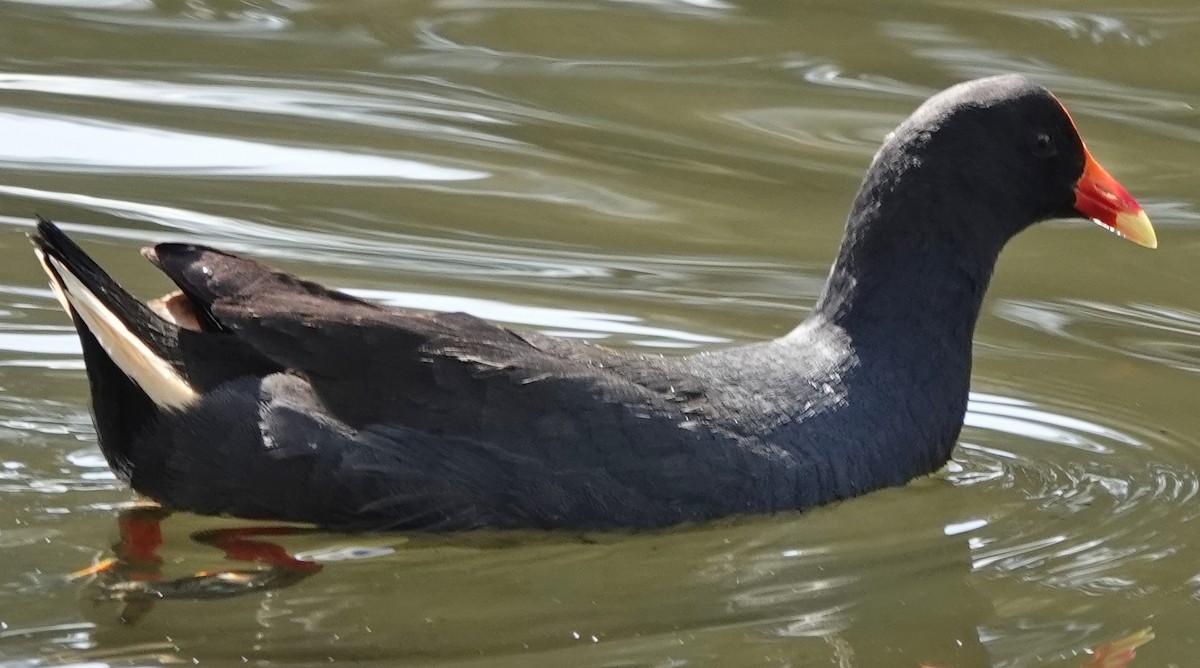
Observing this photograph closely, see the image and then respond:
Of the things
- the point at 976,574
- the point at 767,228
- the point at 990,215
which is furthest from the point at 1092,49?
the point at 976,574

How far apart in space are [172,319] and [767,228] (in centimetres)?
290

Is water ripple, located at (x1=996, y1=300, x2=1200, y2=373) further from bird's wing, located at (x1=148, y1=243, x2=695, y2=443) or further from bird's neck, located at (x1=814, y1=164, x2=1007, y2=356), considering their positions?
bird's wing, located at (x1=148, y1=243, x2=695, y2=443)

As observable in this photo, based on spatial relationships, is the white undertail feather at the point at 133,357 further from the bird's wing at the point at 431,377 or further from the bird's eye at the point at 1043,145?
the bird's eye at the point at 1043,145

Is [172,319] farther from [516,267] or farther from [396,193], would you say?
[396,193]

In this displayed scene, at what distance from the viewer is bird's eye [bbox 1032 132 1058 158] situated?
5234 mm

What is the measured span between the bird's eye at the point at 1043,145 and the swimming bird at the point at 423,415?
823mm

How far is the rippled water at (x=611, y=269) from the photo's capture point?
4.29 m

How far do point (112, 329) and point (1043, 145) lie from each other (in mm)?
2330

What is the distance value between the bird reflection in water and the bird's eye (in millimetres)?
2052

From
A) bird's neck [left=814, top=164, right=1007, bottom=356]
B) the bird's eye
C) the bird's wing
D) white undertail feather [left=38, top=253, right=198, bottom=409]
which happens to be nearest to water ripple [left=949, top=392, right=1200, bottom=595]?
bird's neck [left=814, top=164, right=1007, bottom=356]

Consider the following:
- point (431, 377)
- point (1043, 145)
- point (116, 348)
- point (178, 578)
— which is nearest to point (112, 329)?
point (116, 348)

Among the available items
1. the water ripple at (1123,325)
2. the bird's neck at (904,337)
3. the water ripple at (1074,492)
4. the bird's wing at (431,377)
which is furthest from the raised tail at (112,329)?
the water ripple at (1123,325)

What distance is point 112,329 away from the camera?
14.9 feet

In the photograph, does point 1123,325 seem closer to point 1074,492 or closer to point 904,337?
point 1074,492
